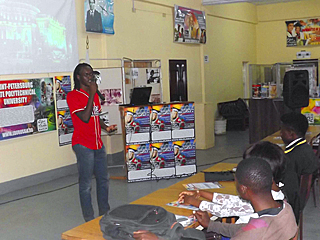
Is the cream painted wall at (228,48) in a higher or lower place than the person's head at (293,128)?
higher

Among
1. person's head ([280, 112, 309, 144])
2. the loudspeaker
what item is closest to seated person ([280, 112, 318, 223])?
person's head ([280, 112, 309, 144])

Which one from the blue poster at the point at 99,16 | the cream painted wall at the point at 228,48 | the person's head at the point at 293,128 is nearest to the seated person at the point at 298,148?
the person's head at the point at 293,128

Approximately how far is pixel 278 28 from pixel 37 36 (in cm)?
1063

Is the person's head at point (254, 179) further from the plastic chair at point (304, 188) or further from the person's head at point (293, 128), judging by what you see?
the person's head at point (293, 128)

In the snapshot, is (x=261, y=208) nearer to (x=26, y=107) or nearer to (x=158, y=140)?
(x=158, y=140)

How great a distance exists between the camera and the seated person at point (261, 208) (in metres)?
1.91

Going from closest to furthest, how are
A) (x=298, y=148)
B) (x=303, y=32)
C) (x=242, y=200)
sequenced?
1. (x=242, y=200)
2. (x=298, y=148)
3. (x=303, y=32)

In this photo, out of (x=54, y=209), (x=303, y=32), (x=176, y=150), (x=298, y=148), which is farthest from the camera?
(x=303, y=32)

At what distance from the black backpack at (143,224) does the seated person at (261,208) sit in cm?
24

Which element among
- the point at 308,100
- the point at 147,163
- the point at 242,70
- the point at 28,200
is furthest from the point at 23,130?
the point at 242,70

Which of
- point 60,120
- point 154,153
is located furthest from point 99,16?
point 154,153

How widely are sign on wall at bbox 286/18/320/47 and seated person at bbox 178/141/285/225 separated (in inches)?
506

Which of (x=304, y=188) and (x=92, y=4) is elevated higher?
(x=92, y=4)

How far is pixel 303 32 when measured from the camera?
1432cm
